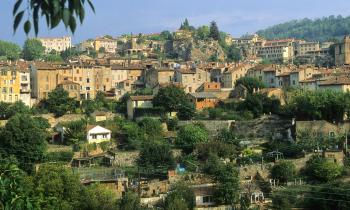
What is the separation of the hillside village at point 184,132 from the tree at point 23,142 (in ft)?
0.17

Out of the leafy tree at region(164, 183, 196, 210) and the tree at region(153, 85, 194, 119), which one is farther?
the tree at region(153, 85, 194, 119)

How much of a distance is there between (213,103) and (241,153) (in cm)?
919

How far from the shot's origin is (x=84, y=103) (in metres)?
41.4

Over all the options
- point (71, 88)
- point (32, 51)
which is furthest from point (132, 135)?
point (32, 51)

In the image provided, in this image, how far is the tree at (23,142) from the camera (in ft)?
102

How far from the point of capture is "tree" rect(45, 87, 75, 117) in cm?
3909

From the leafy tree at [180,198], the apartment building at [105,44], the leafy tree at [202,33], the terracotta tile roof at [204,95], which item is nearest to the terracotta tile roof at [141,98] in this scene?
the terracotta tile roof at [204,95]

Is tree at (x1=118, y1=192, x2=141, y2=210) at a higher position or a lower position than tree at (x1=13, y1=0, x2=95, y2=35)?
lower

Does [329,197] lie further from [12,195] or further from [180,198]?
[12,195]

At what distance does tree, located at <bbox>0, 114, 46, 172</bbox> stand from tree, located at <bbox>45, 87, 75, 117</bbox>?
6.68 metres

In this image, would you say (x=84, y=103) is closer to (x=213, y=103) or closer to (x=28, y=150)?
(x=213, y=103)

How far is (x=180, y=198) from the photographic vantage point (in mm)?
25844

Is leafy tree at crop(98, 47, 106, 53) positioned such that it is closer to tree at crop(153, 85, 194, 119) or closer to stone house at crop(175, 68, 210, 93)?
stone house at crop(175, 68, 210, 93)

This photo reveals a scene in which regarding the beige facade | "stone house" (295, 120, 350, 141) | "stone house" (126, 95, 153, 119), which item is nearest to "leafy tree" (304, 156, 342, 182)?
"stone house" (295, 120, 350, 141)
